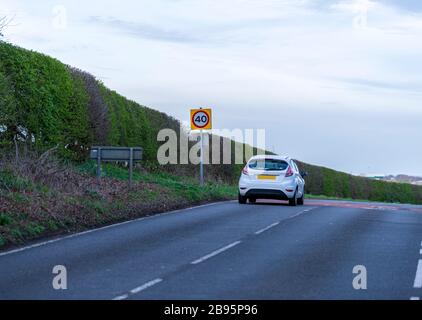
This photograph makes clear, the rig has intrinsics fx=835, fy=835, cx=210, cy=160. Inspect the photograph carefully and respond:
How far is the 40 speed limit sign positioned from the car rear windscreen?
3768mm

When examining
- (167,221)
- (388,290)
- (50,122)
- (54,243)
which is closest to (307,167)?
(50,122)

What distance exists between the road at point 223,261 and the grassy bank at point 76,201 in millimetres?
670

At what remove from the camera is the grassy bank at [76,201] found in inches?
644

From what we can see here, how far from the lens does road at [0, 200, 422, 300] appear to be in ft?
35.1

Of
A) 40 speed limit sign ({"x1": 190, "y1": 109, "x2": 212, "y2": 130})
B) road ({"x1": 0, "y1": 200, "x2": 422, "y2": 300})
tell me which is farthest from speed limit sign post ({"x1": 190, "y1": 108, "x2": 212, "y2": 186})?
road ({"x1": 0, "y1": 200, "x2": 422, "y2": 300})

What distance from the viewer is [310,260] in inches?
536

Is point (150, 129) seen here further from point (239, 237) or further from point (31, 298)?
point (31, 298)

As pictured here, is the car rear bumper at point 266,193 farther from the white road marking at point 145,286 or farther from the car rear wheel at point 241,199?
the white road marking at point 145,286

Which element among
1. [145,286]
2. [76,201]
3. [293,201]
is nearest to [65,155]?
[293,201]

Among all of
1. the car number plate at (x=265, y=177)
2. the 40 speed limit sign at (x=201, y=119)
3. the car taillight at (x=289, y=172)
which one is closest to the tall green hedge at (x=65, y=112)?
the 40 speed limit sign at (x=201, y=119)

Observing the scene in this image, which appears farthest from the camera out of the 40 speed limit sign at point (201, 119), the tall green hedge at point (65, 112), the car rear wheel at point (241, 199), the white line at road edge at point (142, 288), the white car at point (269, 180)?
the 40 speed limit sign at point (201, 119)

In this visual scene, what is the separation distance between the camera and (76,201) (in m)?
19.6

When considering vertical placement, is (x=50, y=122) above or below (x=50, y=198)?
above

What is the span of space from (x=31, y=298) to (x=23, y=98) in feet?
47.2
